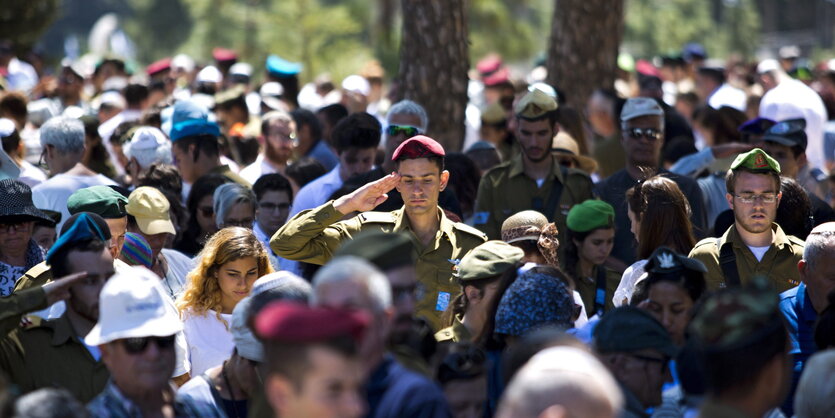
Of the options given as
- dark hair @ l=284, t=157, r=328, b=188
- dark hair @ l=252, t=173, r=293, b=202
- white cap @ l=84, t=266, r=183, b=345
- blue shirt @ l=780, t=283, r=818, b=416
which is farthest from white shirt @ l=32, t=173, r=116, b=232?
blue shirt @ l=780, t=283, r=818, b=416

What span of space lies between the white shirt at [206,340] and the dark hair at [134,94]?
22.5ft

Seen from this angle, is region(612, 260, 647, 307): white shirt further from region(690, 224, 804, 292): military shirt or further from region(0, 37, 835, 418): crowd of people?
region(690, 224, 804, 292): military shirt

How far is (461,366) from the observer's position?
4.53 metres

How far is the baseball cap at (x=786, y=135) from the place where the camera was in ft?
26.8

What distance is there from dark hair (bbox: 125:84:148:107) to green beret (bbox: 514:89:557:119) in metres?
5.63

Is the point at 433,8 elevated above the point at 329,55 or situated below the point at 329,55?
above

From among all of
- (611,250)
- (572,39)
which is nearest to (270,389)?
(611,250)

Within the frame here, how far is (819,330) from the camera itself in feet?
16.1

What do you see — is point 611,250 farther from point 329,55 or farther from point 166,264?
point 329,55

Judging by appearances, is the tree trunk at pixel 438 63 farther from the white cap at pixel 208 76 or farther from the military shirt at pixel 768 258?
the military shirt at pixel 768 258

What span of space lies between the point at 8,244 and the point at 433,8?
5047 millimetres

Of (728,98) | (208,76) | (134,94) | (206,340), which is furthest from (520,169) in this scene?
(208,76)

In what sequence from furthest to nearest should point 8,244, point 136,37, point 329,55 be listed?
point 136,37, point 329,55, point 8,244

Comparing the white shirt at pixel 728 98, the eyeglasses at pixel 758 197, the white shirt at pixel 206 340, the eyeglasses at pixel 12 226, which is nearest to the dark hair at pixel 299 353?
the white shirt at pixel 206 340
